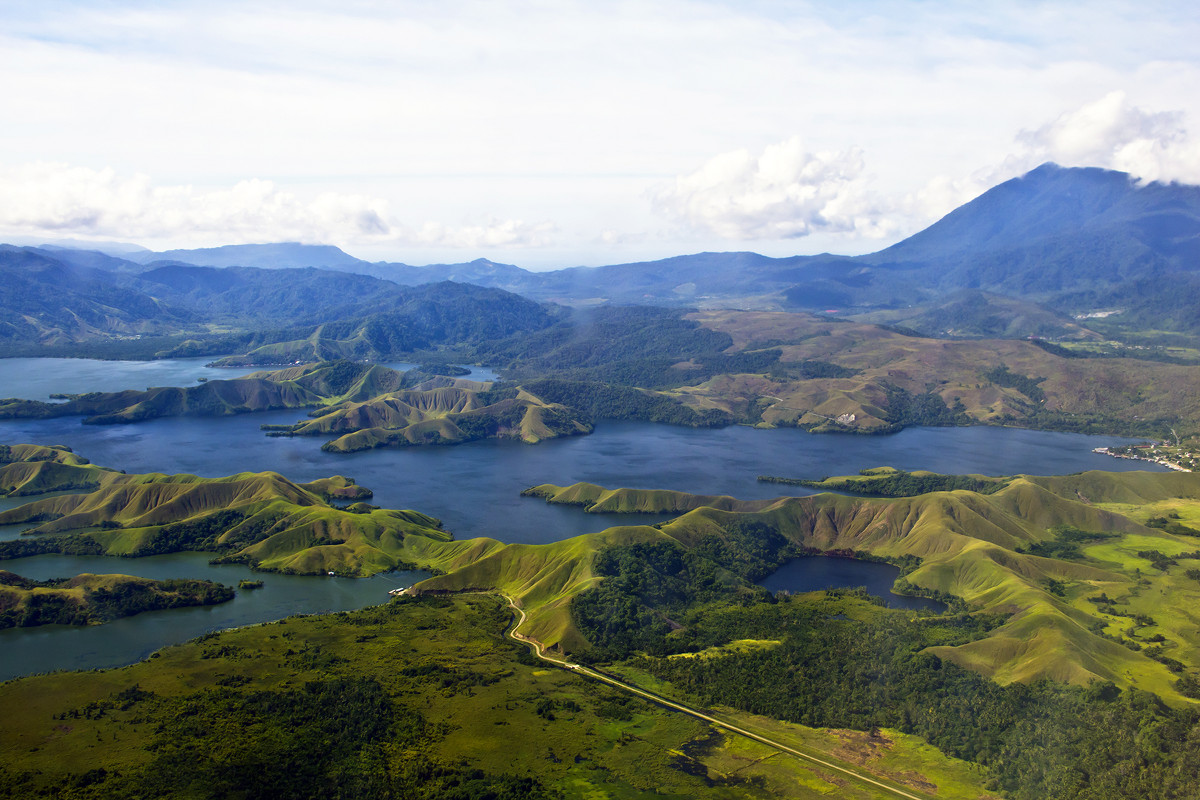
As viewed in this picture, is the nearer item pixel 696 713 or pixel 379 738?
pixel 379 738

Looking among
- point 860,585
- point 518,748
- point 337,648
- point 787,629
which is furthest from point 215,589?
point 860,585

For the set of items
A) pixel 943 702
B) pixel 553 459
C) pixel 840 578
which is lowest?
pixel 840 578

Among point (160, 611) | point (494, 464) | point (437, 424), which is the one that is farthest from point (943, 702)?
point (437, 424)

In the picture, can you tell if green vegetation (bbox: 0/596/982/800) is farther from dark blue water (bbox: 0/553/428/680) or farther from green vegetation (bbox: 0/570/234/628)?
green vegetation (bbox: 0/570/234/628)

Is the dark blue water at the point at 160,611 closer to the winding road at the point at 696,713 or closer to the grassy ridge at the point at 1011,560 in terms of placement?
the grassy ridge at the point at 1011,560

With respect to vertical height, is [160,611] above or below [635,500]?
below

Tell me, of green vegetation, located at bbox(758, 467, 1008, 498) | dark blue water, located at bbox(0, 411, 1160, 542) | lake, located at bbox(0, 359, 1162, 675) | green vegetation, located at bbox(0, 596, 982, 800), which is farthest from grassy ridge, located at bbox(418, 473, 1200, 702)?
green vegetation, located at bbox(0, 596, 982, 800)

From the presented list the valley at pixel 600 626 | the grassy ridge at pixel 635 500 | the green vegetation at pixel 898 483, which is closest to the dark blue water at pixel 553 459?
the valley at pixel 600 626

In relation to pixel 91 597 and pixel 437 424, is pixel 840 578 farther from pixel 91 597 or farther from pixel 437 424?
pixel 437 424
